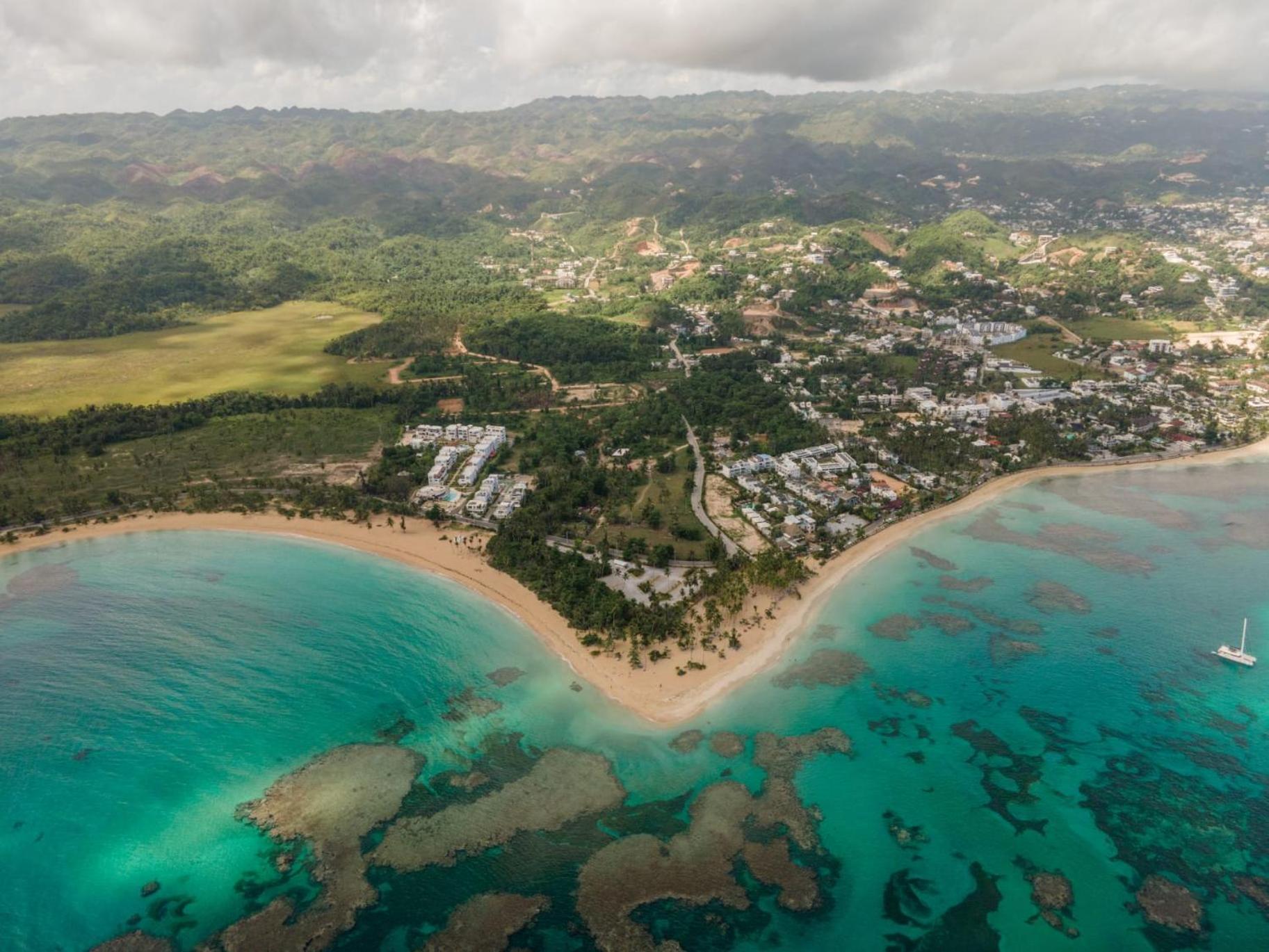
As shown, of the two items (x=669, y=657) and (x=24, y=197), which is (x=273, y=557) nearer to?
(x=669, y=657)

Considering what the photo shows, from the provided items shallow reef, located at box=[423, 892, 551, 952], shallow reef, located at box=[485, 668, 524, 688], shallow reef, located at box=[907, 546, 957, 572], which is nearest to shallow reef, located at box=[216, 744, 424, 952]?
shallow reef, located at box=[423, 892, 551, 952]

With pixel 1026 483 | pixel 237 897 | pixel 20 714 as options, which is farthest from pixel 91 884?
pixel 1026 483

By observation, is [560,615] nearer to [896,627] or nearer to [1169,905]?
[896,627]

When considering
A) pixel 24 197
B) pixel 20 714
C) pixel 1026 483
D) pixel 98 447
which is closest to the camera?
pixel 20 714

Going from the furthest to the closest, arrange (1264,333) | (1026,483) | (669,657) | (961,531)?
(1264,333)
(1026,483)
(961,531)
(669,657)

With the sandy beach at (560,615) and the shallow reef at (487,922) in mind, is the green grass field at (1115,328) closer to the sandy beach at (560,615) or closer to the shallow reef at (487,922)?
the sandy beach at (560,615)

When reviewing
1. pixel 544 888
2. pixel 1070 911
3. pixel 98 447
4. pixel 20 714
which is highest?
pixel 98 447

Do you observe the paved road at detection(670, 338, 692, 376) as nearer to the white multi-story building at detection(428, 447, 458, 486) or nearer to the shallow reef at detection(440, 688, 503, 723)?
the white multi-story building at detection(428, 447, 458, 486)

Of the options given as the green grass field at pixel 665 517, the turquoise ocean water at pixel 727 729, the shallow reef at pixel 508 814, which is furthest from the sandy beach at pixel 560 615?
the green grass field at pixel 665 517
